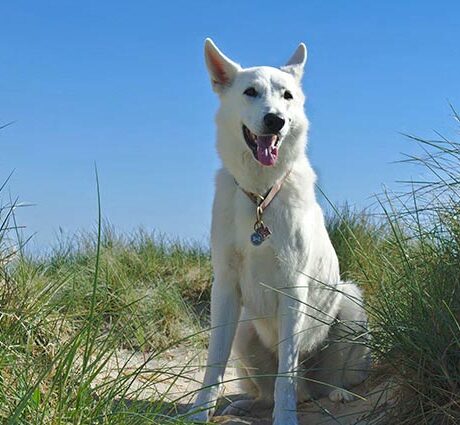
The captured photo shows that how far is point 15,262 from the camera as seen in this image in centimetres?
474

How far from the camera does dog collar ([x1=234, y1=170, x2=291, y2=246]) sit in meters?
4.06

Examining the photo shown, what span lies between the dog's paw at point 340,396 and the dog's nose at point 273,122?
161 cm

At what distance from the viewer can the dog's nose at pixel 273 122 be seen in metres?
4.08

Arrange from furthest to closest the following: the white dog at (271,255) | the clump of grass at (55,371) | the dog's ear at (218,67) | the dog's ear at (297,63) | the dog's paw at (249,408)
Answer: the dog's ear at (297,63) → the dog's paw at (249,408) → the dog's ear at (218,67) → the white dog at (271,255) → the clump of grass at (55,371)

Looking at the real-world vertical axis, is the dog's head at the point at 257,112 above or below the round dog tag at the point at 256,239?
above

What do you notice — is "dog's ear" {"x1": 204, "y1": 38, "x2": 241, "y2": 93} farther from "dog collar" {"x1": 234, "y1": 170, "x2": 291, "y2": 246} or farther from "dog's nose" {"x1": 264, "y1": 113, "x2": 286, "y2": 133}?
"dog collar" {"x1": 234, "y1": 170, "x2": 291, "y2": 246}

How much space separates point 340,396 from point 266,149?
5.16 ft

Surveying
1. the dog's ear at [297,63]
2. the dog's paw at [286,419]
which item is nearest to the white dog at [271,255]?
the dog's paw at [286,419]

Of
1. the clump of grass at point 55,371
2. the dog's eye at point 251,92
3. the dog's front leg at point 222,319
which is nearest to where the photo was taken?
the clump of grass at point 55,371

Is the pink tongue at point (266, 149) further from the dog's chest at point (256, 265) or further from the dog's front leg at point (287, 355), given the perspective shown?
the dog's front leg at point (287, 355)

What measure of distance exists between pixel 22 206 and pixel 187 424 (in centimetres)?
180

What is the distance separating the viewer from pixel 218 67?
180 inches

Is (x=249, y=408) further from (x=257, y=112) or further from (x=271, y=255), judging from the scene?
(x=257, y=112)

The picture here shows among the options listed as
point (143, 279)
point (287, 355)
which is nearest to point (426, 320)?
point (287, 355)
